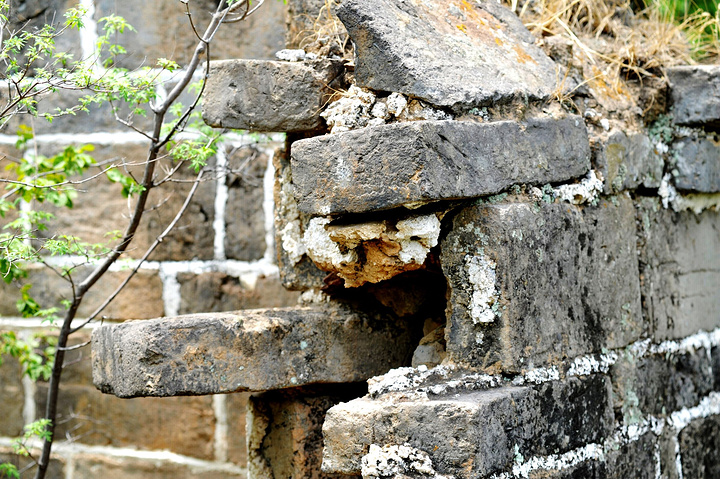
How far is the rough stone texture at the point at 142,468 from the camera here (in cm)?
347

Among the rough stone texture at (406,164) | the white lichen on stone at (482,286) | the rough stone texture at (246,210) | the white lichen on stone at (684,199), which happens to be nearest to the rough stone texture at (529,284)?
the white lichen on stone at (482,286)

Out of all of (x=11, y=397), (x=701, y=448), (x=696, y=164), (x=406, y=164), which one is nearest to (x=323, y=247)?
(x=406, y=164)

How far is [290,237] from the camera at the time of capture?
2418 millimetres

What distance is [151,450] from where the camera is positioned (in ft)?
11.6

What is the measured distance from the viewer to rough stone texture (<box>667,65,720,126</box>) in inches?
112

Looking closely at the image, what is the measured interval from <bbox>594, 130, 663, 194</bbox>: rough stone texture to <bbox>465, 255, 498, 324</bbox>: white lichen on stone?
2.13 ft

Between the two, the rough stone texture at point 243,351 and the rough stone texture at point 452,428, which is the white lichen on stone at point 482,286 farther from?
the rough stone texture at point 243,351

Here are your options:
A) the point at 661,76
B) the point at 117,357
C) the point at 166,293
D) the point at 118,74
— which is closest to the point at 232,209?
the point at 166,293

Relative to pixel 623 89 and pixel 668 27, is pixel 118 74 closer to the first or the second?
pixel 623 89

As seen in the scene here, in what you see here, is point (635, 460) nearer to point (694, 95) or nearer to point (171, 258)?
point (694, 95)

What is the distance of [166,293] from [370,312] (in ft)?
4.49

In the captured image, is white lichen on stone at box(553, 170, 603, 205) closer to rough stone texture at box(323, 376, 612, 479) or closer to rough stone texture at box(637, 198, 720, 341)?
rough stone texture at box(637, 198, 720, 341)

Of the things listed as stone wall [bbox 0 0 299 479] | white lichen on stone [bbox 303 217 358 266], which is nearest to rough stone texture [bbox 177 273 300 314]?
stone wall [bbox 0 0 299 479]

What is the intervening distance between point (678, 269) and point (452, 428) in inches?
57.2
